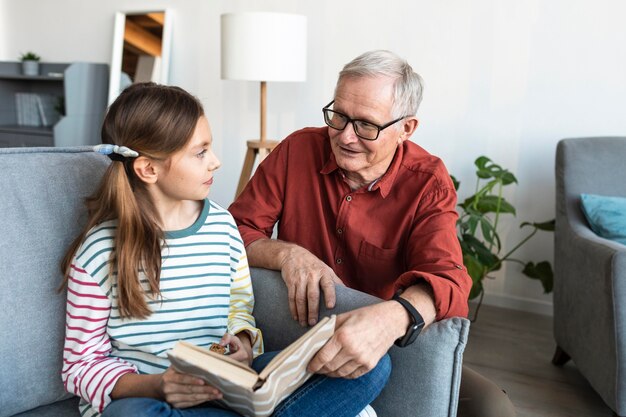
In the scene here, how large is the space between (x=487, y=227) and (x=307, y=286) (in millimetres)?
1384

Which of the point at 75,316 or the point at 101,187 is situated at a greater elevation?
the point at 101,187

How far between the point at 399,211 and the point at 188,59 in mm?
2644

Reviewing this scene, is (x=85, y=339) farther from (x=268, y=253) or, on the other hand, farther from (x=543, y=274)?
(x=543, y=274)

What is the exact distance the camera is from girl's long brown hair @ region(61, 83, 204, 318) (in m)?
1.12

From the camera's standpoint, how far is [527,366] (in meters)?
2.34

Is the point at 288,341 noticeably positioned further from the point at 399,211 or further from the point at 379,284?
the point at 399,211

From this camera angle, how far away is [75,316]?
110 centimetres

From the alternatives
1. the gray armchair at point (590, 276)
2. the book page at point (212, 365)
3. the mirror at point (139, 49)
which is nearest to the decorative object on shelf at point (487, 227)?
the gray armchair at point (590, 276)

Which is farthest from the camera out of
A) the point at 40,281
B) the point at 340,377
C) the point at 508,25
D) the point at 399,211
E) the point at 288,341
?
the point at 508,25

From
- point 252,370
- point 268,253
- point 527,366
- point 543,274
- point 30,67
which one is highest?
point 30,67

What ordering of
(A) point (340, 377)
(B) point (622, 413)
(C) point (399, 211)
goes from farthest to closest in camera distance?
1. (B) point (622, 413)
2. (C) point (399, 211)
3. (A) point (340, 377)

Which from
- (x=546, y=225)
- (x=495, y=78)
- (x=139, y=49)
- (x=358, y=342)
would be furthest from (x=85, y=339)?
(x=139, y=49)

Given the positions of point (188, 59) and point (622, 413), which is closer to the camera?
point (622, 413)

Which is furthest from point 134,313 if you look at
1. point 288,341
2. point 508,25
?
point 508,25
